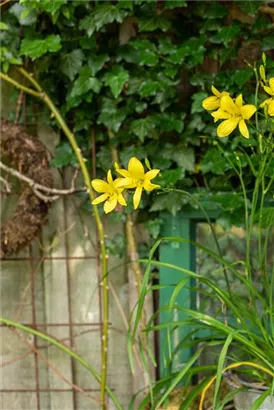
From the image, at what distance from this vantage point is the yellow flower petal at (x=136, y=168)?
5.78 ft

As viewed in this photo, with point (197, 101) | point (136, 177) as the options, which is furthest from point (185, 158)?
point (136, 177)

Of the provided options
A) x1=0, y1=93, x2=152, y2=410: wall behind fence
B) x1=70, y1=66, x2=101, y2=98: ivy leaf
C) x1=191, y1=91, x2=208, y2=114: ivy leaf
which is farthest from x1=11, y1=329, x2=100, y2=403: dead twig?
x1=191, y1=91, x2=208, y2=114: ivy leaf

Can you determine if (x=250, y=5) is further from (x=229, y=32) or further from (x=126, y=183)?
(x=126, y=183)

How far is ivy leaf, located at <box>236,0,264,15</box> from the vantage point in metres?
2.41

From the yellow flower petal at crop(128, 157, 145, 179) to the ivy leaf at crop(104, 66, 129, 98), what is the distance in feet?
2.41

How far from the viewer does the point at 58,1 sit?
7.98 feet

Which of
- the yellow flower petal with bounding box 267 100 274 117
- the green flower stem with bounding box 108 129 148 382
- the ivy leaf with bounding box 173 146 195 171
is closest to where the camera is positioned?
the yellow flower petal with bounding box 267 100 274 117

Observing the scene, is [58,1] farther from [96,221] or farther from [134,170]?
[134,170]

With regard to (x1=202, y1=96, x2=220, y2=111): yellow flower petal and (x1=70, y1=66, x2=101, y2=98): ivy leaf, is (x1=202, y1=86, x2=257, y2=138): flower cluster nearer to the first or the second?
(x1=202, y1=96, x2=220, y2=111): yellow flower petal

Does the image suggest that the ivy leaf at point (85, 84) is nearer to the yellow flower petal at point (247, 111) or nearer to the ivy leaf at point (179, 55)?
the ivy leaf at point (179, 55)

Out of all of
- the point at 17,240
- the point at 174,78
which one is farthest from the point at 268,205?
the point at 17,240

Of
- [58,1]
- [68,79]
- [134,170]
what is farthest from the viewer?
[68,79]

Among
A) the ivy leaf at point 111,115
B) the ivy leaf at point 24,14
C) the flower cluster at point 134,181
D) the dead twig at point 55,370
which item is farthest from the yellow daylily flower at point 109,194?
the dead twig at point 55,370

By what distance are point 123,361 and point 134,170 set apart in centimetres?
114
